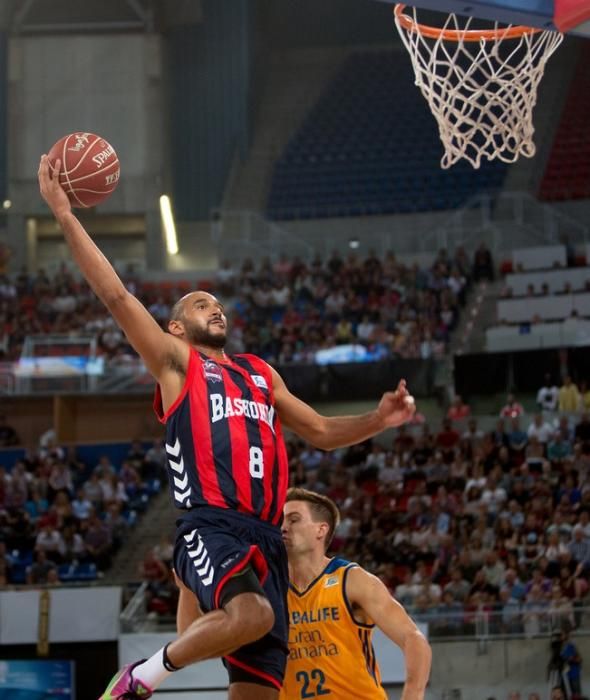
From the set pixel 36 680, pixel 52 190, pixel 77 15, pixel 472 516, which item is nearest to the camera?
pixel 52 190

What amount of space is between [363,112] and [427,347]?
10.6 m

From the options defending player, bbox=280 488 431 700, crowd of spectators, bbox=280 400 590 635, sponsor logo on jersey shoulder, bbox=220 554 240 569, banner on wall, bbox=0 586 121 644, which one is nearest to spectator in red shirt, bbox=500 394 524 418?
crowd of spectators, bbox=280 400 590 635

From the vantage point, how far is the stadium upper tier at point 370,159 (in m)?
29.0

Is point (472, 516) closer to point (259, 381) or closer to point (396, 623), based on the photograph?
point (396, 623)

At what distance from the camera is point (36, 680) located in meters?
15.6

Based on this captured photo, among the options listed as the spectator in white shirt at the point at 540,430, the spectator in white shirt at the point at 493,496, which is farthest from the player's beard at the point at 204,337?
the spectator in white shirt at the point at 540,430

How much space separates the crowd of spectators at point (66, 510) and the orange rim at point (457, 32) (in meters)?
10.2

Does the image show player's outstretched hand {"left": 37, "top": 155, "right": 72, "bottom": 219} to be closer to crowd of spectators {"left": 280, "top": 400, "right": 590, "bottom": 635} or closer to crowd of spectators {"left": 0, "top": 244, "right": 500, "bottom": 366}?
crowd of spectators {"left": 280, "top": 400, "right": 590, "bottom": 635}

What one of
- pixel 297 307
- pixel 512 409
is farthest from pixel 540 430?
pixel 297 307

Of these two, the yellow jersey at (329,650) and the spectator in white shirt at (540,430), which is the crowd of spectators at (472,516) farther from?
the yellow jersey at (329,650)

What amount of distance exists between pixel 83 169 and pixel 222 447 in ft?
4.44

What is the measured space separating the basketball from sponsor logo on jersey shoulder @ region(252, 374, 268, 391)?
103 centimetres

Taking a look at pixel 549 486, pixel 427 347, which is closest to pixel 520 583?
pixel 549 486

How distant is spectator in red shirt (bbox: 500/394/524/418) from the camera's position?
1989cm
